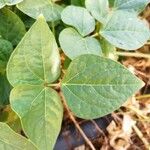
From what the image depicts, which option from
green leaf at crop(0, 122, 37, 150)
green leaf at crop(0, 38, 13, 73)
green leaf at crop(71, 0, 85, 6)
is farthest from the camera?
green leaf at crop(71, 0, 85, 6)

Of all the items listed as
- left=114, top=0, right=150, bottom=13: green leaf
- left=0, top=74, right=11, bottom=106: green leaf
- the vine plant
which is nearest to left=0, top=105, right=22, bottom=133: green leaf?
left=0, top=74, right=11, bottom=106: green leaf

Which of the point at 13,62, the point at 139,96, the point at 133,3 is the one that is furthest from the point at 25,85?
the point at 139,96

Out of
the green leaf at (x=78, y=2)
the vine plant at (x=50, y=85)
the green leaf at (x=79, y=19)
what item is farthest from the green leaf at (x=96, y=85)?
the green leaf at (x=78, y=2)

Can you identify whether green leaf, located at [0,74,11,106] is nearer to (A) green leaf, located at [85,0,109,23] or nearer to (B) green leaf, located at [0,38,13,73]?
(B) green leaf, located at [0,38,13,73]

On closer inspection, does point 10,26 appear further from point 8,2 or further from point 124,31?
point 124,31

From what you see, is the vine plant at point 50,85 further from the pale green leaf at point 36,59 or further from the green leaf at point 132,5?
the green leaf at point 132,5

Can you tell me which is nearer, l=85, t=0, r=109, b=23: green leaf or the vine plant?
the vine plant

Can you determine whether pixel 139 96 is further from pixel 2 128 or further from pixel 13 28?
pixel 2 128
